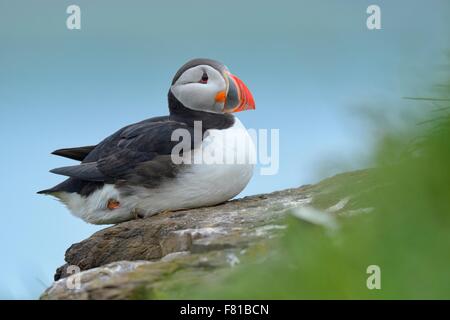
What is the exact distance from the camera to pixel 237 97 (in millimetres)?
7594

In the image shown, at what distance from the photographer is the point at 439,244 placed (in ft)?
10.1

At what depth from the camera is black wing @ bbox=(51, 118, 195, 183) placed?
287 inches

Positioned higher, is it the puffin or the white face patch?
the white face patch

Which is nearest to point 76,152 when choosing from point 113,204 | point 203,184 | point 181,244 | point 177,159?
point 113,204

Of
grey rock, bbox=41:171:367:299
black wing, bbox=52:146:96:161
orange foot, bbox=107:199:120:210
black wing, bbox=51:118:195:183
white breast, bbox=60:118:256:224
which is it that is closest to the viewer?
grey rock, bbox=41:171:367:299

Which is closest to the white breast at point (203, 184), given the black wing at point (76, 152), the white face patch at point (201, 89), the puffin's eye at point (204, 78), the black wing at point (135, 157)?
the black wing at point (135, 157)

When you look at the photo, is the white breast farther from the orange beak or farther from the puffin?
the orange beak

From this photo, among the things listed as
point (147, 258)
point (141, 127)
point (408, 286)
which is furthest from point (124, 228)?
point (408, 286)

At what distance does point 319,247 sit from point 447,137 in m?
0.74

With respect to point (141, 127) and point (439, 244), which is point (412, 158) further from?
point (141, 127)

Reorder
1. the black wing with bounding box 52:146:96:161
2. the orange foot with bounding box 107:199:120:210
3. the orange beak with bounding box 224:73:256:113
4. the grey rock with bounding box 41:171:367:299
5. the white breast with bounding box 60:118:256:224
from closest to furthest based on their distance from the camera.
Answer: the grey rock with bounding box 41:171:367:299, the white breast with bounding box 60:118:256:224, the orange foot with bounding box 107:199:120:210, the orange beak with bounding box 224:73:256:113, the black wing with bounding box 52:146:96:161

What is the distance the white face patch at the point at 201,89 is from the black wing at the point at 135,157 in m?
0.30

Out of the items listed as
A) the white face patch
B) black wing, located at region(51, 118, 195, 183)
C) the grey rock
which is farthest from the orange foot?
the white face patch

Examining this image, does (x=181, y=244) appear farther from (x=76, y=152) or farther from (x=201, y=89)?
(x=76, y=152)
